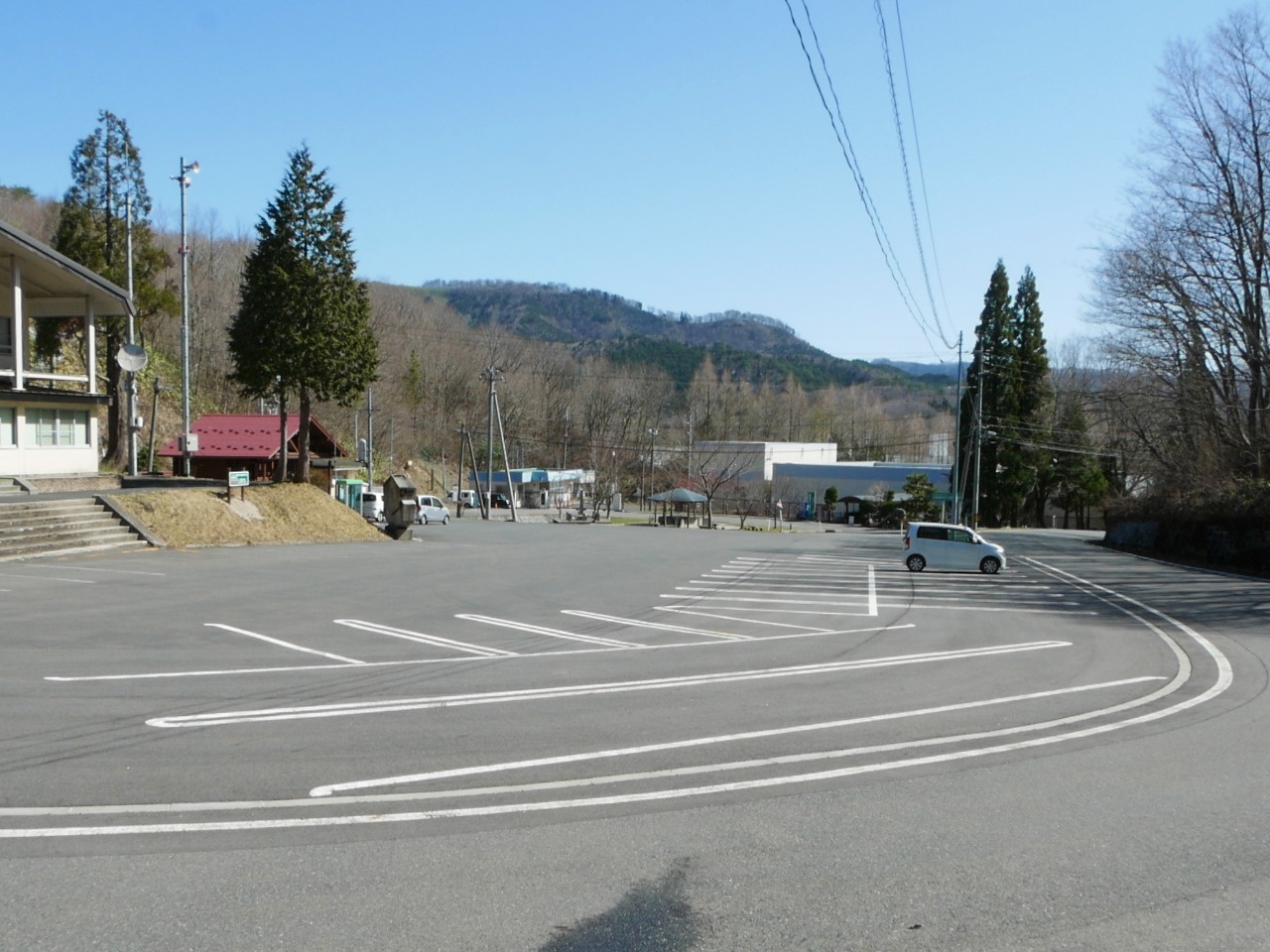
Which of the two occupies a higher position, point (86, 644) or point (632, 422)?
point (632, 422)

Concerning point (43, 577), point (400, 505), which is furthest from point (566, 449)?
point (43, 577)

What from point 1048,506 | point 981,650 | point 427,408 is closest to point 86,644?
point 981,650

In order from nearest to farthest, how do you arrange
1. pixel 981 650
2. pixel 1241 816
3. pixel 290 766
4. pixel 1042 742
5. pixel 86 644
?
pixel 1241 816 → pixel 290 766 → pixel 1042 742 → pixel 86 644 → pixel 981 650

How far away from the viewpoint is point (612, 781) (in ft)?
23.5

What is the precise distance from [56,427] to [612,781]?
2800 centimetres

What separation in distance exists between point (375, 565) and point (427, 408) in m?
80.4

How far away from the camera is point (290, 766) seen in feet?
24.1

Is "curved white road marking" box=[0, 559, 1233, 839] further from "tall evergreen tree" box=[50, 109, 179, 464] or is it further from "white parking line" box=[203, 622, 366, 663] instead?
"tall evergreen tree" box=[50, 109, 179, 464]

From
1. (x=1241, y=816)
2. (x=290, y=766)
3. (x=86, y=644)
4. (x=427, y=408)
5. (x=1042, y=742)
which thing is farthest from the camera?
(x=427, y=408)

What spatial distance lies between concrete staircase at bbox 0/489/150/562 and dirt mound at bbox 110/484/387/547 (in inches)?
28.8

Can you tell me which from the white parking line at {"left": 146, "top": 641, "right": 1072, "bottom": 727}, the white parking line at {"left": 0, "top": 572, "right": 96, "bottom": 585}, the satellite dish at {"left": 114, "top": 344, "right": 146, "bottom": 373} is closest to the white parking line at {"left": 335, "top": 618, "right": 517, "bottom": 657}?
the white parking line at {"left": 146, "top": 641, "right": 1072, "bottom": 727}

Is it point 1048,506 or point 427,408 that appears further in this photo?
point 427,408

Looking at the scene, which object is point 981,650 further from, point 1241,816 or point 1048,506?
point 1048,506

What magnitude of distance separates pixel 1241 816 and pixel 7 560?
71.6 feet
